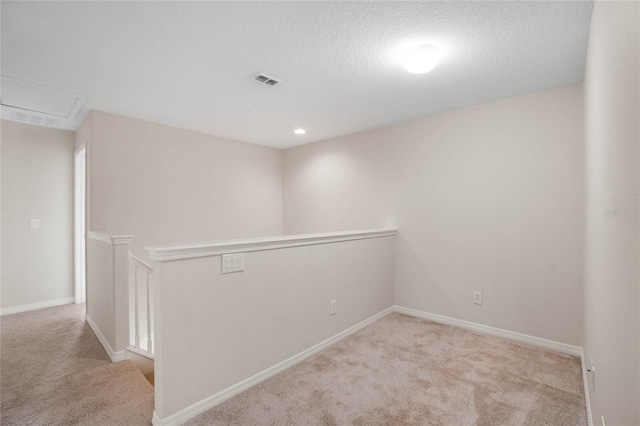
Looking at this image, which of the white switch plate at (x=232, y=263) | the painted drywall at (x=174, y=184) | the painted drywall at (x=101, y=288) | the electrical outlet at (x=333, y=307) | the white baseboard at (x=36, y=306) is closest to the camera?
the white switch plate at (x=232, y=263)

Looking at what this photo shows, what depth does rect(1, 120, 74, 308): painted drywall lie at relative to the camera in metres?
3.68

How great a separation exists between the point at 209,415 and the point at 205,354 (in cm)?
35

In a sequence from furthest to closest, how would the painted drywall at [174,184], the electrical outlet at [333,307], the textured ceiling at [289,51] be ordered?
the painted drywall at [174,184], the electrical outlet at [333,307], the textured ceiling at [289,51]

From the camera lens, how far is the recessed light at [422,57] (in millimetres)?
2006

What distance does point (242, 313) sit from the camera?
2.08m

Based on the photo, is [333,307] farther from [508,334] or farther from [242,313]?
[508,334]

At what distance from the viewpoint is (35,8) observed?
1.62 metres

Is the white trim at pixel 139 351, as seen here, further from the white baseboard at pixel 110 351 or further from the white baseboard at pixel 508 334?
the white baseboard at pixel 508 334

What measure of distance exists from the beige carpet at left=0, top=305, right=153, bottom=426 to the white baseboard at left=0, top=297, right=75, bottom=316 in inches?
22.6

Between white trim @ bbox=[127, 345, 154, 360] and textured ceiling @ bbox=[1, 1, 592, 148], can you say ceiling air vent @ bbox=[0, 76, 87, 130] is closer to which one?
textured ceiling @ bbox=[1, 1, 592, 148]

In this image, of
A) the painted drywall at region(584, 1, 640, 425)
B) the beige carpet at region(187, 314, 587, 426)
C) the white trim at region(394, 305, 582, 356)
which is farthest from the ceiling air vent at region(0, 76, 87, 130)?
the white trim at region(394, 305, 582, 356)

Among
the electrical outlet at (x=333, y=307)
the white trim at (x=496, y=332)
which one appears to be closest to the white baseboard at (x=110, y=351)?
the electrical outlet at (x=333, y=307)

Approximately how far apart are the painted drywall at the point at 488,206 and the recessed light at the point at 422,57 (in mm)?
1362

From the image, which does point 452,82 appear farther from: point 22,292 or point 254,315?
point 22,292
